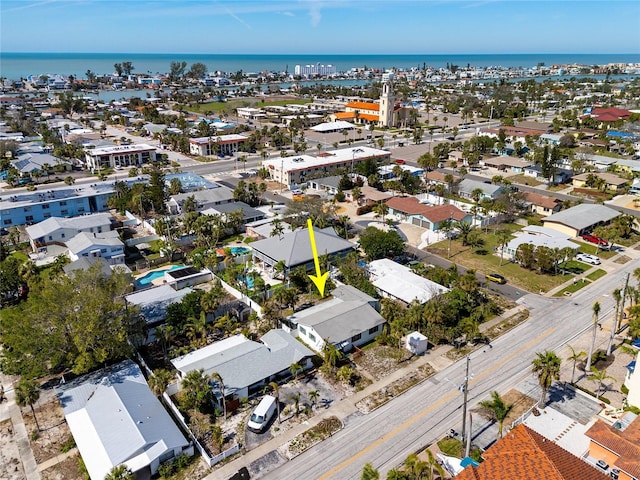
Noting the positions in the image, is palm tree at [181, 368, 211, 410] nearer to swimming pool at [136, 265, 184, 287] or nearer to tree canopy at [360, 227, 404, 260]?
swimming pool at [136, 265, 184, 287]

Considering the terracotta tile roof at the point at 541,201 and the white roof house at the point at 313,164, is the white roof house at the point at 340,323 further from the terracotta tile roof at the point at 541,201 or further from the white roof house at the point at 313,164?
the white roof house at the point at 313,164

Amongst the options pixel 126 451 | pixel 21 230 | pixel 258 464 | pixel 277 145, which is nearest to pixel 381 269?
pixel 258 464

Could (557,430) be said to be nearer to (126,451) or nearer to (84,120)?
(126,451)

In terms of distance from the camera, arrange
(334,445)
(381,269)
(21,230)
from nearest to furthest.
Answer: (334,445), (381,269), (21,230)

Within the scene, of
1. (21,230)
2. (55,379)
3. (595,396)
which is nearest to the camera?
(595,396)

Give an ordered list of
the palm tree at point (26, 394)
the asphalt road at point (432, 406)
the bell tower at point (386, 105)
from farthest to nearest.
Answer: the bell tower at point (386, 105) < the palm tree at point (26, 394) < the asphalt road at point (432, 406)

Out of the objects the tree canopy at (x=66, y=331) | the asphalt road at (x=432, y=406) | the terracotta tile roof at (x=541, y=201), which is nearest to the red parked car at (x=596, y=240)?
the terracotta tile roof at (x=541, y=201)

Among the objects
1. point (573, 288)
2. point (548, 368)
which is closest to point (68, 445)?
point (548, 368)

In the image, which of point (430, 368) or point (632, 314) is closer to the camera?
point (430, 368)
